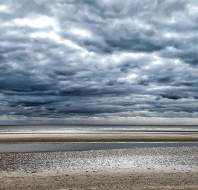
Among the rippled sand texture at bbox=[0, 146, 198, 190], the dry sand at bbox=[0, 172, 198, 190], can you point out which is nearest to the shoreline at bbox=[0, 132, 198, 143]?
the rippled sand texture at bbox=[0, 146, 198, 190]

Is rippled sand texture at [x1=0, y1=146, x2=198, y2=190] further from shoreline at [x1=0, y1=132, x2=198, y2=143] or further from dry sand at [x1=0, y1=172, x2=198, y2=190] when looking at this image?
shoreline at [x1=0, y1=132, x2=198, y2=143]

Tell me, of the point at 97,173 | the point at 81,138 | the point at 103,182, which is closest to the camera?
the point at 103,182

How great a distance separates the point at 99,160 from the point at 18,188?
17520 mm

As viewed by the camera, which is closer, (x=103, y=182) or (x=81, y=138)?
(x=103, y=182)

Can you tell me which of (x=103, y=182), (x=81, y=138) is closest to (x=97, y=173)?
(x=103, y=182)

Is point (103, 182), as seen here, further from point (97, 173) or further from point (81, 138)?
point (81, 138)

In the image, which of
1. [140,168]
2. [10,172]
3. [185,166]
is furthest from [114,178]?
[185,166]

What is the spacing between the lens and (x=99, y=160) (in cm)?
3712

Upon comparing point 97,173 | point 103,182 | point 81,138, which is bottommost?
point 97,173

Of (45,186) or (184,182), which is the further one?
(184,182)

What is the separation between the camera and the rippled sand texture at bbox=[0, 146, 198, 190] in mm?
21766

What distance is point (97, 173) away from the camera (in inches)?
1094

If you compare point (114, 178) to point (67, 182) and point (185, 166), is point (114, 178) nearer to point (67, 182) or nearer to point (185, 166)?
point (67, 182)

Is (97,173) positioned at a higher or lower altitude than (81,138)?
lower
